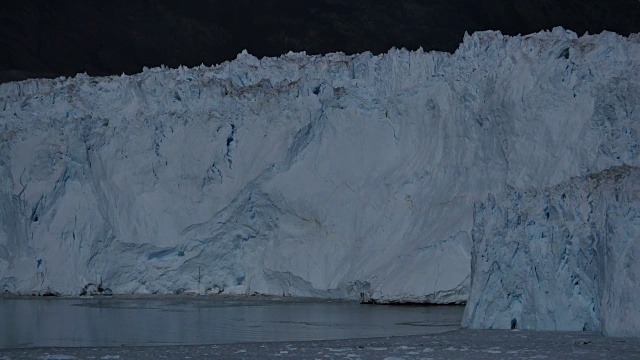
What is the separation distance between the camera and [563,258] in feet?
51.6

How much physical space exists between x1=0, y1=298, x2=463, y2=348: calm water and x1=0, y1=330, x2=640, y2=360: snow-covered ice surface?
1065mm

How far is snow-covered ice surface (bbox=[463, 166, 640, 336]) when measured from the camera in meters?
14.4

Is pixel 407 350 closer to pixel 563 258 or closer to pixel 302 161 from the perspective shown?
pixel 563 258

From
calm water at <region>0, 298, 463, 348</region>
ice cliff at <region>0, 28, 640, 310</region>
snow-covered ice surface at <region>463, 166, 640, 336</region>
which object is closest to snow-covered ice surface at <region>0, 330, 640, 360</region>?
snow-covered ice surface at <region>463, 166, 640, 336</region>

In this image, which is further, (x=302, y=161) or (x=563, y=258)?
(x=302, y=161)

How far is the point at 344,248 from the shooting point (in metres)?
23.3

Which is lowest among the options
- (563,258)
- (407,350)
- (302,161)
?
(407,350)

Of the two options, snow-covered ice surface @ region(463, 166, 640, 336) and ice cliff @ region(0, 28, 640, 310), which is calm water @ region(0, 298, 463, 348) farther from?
snow-covered ice surface @ region(463, 166, 640, 336)

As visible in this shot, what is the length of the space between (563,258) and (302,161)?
9.26m

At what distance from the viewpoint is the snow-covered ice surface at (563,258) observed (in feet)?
47.1

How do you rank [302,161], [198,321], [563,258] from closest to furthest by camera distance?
[563,258], [198,321], [302,161]

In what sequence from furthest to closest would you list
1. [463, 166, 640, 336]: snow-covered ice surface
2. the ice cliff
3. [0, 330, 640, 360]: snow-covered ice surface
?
the ice cliff, [463, 166, 640, 336]: snow-covered ice surface, [0, 330, 640, 360]: snow-covered ice surface

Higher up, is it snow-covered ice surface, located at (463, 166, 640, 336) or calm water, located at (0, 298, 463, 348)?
snow-covered ice surface, located at (463, 166, 640, 336)

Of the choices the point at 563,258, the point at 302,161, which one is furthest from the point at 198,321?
the point at 302,161
